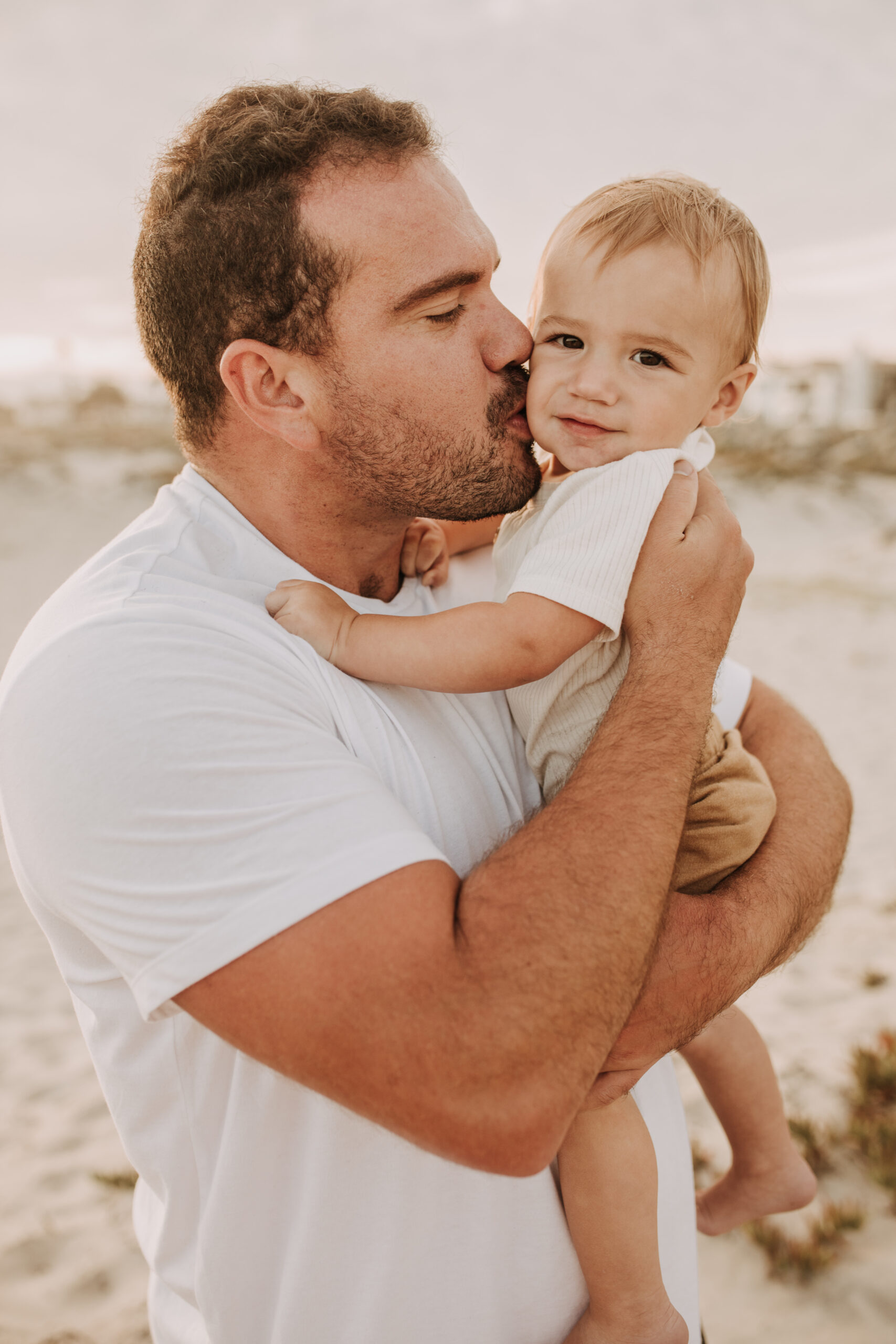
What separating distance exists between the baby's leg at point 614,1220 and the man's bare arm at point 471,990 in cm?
43

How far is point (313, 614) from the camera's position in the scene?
5.57 feet

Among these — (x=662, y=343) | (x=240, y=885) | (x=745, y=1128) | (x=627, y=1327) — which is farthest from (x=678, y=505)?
(x=745, y=1128)

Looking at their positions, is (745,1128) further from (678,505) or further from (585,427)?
(585,427)

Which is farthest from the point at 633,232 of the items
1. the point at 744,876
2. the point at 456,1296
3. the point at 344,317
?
the point at 456,1296

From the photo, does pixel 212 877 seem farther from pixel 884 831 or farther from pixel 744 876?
pixel 884 831

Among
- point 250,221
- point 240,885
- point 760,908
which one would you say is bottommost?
point 760,908

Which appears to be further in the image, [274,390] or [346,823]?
[274,390]

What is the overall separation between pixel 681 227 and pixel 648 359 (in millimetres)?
281

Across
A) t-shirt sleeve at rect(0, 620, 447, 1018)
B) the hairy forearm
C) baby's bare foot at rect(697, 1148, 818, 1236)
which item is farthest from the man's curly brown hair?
baby's bare foot at rect(697, 1148, 818, 1236)

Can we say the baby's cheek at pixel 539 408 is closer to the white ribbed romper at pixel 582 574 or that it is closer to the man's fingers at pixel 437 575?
the white ribbed romper at pixel 582 574

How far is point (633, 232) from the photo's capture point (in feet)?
6.54

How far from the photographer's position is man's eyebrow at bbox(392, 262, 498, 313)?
1.94 metres

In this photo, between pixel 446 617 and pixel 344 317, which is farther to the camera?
pixel 344 317

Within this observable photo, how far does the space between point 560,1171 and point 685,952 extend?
48cm
